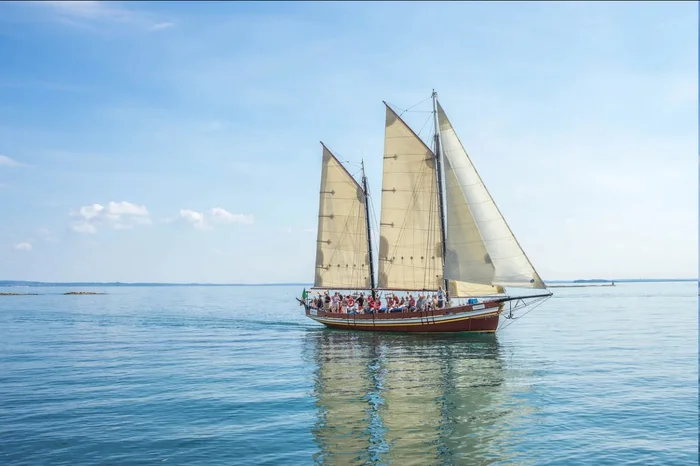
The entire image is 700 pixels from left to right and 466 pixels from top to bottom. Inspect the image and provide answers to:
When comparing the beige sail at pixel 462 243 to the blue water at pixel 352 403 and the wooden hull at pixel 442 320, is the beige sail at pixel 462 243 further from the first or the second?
the blue water at pixel 352 403

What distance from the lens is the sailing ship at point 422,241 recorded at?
51531mm

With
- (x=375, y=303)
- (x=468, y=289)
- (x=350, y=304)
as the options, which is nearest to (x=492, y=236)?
(x=468, y=289)

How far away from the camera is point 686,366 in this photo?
37.7 m

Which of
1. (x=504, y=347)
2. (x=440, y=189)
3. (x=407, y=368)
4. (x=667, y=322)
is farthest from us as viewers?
(x=667, y=322)

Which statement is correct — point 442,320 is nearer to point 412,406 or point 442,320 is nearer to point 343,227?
point 343,227

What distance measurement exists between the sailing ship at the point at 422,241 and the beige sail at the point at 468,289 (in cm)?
10

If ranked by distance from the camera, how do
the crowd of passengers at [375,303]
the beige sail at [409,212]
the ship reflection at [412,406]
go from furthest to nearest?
the beige sail at [409,212]
the crowd of passengers at [375,303]
the ship reflection at [412,406]

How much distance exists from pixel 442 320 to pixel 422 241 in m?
8.50

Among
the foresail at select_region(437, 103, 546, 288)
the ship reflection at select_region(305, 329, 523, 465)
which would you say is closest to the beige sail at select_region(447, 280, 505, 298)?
the foresail at select_region(437, 103, 546, 288)

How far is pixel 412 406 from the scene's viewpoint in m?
26.4

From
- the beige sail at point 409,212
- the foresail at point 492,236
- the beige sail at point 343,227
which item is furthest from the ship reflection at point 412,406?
the beige sail at point 343,227

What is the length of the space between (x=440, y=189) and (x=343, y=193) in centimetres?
1307

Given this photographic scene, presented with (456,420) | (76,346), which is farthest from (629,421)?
(76,346)

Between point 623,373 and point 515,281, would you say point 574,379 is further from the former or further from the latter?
point 515,281
